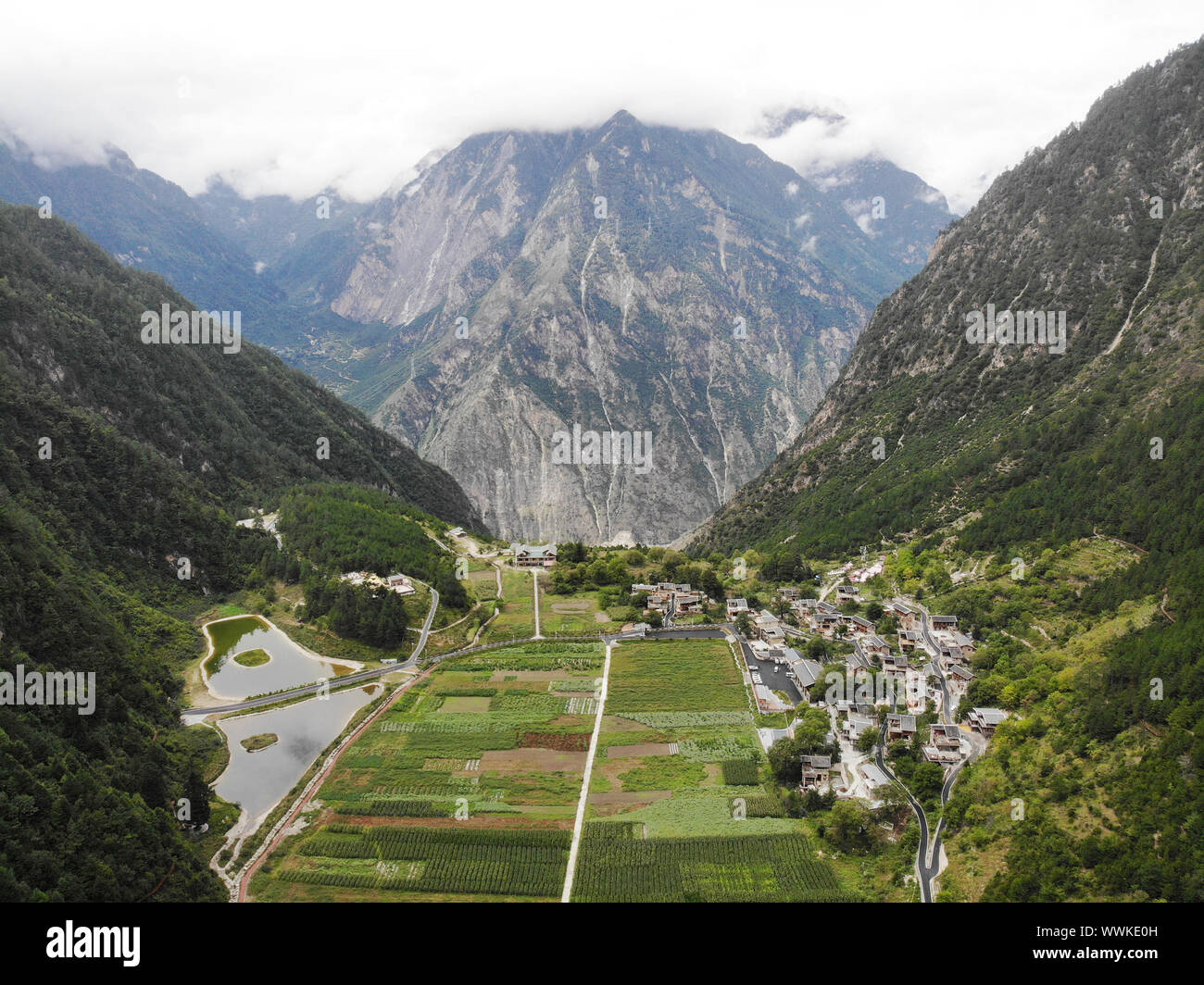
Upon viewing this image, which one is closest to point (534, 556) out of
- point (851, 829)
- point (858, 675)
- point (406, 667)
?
point (406, 667)

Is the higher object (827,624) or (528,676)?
(827,624)

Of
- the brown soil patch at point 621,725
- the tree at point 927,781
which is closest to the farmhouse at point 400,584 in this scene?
the brown soil patch at point 621,725

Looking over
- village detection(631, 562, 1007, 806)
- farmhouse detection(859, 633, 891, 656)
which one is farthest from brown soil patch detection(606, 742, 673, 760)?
farmhouse detection(859, 633, 891, 656)

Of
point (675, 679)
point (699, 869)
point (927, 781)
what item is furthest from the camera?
point (675, 679)

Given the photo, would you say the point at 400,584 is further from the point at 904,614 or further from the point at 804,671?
the point at 904,614

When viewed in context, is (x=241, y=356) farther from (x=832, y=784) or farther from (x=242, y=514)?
(x=832, y=784)

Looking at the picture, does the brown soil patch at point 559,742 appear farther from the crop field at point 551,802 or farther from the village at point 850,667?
the village at point 850,667

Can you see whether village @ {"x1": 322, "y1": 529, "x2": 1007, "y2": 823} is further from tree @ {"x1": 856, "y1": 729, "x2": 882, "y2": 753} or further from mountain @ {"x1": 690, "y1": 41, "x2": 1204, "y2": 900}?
mountain @ {"x1": 690, "y1": 41, "x2": 1204, "y2": 900}
